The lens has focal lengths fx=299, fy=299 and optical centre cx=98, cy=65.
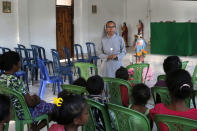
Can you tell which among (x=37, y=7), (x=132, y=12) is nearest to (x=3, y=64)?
(x=37, y=7)

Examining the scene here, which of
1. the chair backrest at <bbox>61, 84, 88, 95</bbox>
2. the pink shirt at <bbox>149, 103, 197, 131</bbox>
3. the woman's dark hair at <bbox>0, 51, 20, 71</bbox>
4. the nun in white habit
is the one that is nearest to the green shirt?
the woman's dark hair at <bbox>0, 51, 20, 71</bbox>

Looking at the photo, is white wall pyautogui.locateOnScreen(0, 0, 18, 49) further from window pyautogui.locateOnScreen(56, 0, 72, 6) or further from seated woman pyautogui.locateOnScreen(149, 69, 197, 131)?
seated woman pyautogui.locateOnScreen(149, 69, 197, 131)

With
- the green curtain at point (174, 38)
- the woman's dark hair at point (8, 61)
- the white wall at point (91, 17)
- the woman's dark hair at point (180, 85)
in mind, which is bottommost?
the woman's dark hair at point (180, 85)

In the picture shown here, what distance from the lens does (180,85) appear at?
2.09 meters

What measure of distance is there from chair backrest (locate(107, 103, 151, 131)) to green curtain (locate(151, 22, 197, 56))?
8477mm

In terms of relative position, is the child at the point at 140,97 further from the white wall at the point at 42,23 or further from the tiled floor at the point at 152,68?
the white wall at the point at 42,23

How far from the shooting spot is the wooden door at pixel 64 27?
1064 centimetres

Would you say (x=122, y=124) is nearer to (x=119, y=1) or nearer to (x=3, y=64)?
(x=3, y=64)

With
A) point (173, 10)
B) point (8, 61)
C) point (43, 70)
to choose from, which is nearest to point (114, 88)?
point (8, 61)

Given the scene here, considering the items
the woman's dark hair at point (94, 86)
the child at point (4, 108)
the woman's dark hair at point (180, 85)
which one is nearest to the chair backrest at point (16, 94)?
the woman's dark hair at point (94, 86)

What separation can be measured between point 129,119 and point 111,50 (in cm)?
257

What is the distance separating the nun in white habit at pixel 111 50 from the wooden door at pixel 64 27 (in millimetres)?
6224

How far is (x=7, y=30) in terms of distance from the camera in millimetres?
→ 8523

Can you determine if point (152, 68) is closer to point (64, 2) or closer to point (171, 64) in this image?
point (64, 2)
